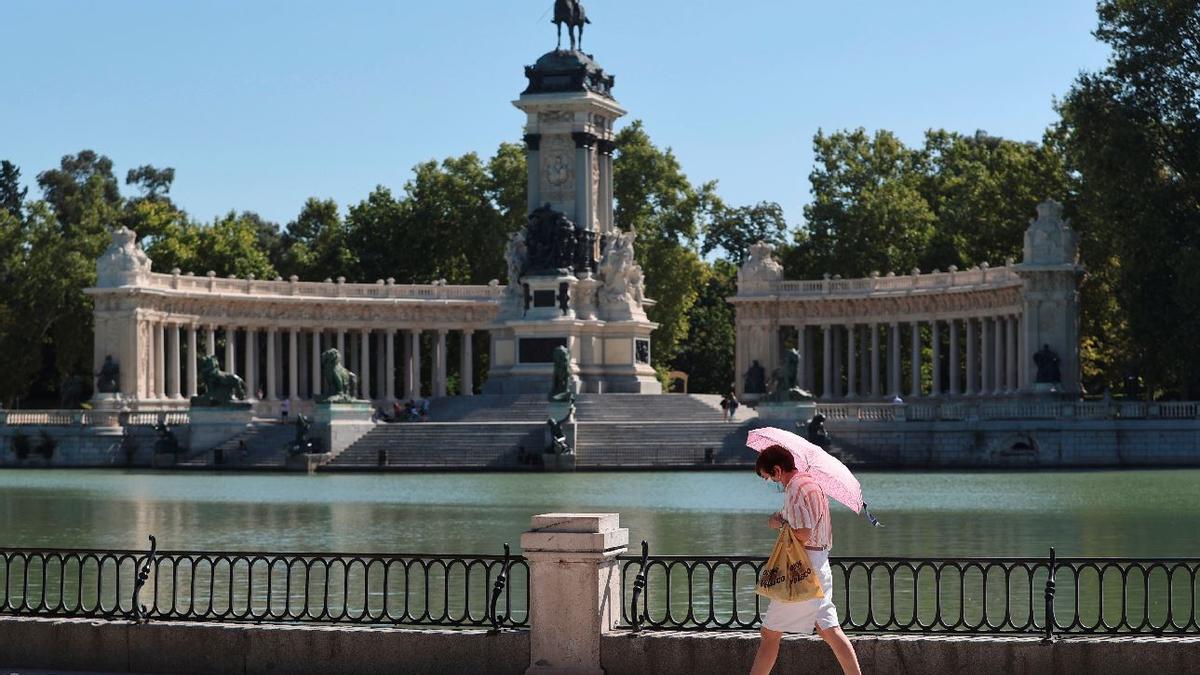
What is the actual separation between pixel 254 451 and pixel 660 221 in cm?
4293

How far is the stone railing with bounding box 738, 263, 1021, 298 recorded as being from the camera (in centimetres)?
8794

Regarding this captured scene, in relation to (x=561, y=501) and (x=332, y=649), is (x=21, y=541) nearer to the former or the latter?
(x=561, y=501)

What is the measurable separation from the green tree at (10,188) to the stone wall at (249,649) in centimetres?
10952

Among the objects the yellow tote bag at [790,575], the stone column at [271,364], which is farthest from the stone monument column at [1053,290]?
the yellow tote bag at [790,575]

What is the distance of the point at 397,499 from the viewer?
49.1 meters

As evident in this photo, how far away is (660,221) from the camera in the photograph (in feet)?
365

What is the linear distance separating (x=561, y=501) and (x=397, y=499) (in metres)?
4.84

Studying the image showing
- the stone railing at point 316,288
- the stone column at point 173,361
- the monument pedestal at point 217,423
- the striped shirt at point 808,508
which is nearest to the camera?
the striped shirt at point 808,508

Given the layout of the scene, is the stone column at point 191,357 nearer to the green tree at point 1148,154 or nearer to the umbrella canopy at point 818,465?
the green tree at point 1148,154

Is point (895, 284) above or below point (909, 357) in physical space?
above

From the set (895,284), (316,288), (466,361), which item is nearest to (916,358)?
(895,284)

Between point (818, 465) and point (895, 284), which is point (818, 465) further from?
point (895, 284)

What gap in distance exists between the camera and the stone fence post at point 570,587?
58.7 ft

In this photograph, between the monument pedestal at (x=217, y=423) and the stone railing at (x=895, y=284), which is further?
the stone railing at (x=895, y=284)
